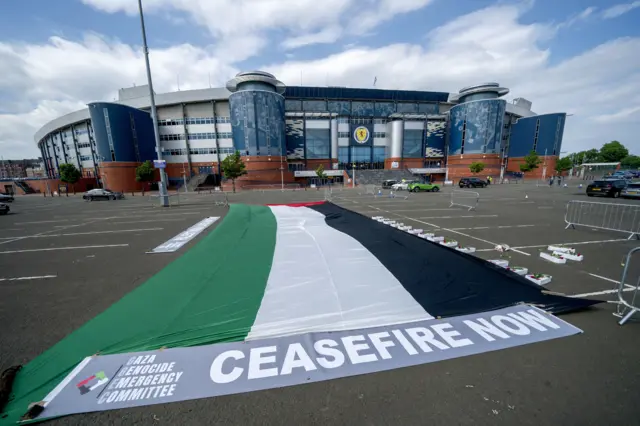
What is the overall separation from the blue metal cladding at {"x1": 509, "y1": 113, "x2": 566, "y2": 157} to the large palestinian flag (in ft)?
256

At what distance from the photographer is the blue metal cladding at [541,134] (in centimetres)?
5875

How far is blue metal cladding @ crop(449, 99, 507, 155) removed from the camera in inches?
2004

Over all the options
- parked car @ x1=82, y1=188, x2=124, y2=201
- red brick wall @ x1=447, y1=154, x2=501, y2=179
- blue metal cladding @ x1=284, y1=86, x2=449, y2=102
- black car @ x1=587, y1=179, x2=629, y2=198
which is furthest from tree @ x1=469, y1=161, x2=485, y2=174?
parked car @ x1=82, y1=188, x2=124, y2=201

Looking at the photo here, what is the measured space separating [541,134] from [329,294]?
8266cm

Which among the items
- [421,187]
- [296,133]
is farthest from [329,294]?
[296,133]

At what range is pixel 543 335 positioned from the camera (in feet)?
10.2

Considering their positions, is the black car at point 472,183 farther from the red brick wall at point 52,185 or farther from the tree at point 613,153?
the tree at point 613,153

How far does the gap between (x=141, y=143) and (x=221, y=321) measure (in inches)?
2260

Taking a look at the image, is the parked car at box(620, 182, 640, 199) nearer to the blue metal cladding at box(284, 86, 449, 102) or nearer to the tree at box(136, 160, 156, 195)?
the blue metal cladding at box(284, 86, 449, 102)

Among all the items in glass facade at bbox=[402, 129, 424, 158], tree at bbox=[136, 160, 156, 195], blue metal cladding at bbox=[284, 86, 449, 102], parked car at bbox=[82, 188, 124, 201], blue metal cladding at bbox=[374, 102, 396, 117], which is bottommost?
parked car at bbox=[82, 188, 124, 201]

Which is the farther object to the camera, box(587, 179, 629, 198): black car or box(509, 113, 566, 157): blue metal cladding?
box(509, 113, 566, 157): blue metal cladding

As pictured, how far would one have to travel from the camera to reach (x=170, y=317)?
3514 millimetres

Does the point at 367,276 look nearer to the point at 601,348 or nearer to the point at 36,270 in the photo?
the point at 601,348

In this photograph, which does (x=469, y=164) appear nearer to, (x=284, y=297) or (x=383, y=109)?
(x=383, y=109)
